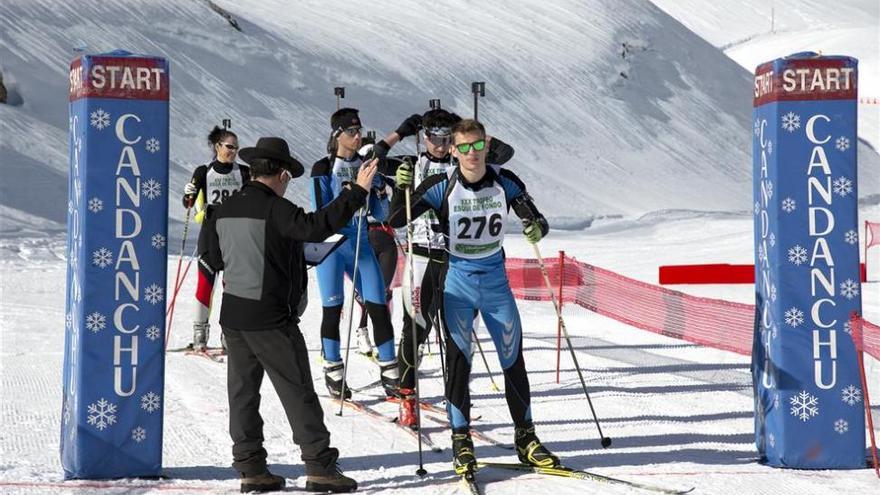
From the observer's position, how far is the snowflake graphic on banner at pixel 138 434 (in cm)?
651

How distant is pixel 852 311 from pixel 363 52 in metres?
42.3

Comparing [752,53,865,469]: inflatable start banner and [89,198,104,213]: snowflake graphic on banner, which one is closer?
[89,198,104,213]: snowflake graphic on banner

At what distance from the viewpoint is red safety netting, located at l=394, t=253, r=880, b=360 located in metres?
11.1

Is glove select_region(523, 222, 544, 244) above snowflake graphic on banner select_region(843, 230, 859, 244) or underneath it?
above

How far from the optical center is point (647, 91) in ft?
185

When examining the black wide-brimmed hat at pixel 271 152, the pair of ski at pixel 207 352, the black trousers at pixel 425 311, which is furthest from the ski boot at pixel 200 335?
the black wide-brimmed hat at pixel 271 152

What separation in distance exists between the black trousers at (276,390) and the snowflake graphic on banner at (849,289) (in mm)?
2910

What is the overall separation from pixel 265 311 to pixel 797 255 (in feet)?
9.53

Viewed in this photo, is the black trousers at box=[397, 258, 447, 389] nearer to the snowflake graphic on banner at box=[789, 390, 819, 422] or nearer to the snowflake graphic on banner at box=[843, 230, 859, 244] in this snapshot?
the snowflake graphic on banner at box=[789, 390, 819, 422]

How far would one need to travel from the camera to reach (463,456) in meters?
6.55

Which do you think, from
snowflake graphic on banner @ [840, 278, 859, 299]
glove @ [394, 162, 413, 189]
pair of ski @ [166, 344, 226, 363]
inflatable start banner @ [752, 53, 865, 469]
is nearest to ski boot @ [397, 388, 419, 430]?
glove @ [394, 162, 413, 189]

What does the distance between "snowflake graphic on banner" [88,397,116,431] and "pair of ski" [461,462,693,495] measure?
6.16 ft

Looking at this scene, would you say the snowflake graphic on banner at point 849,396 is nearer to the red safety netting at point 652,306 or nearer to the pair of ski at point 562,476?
the pair of ski at point 562,476

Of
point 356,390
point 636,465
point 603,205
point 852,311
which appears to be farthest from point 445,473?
point 603,205
